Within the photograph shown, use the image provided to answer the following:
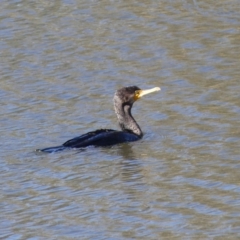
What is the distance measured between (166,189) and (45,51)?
6839mm

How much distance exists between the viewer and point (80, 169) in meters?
11.5

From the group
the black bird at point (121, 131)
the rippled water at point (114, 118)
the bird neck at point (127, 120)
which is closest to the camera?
the rippled water at point (114, 118)

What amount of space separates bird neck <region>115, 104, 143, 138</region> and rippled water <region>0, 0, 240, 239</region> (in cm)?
15

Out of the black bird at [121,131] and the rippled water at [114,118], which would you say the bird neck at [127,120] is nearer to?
the black bird at [121,131]

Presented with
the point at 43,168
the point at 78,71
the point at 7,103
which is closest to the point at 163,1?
the point at 78,71

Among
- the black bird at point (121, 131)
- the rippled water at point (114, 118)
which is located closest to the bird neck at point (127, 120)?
the black bird at point (121, 131)

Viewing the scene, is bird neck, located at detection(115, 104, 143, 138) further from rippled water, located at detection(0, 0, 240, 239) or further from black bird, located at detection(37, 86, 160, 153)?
rippled water, located at detection(0, 0, 240, 239)

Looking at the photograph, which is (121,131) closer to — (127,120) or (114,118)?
(127,120)

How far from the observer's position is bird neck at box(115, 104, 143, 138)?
1292 cm

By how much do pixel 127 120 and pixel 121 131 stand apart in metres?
0.37

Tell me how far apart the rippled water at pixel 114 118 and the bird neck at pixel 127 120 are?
5.8 inches

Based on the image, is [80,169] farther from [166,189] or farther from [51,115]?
[51,115]

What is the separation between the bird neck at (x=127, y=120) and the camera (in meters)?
12.9

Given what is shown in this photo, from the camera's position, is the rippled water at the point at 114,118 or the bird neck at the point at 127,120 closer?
the rippled water at the point at 114,118
